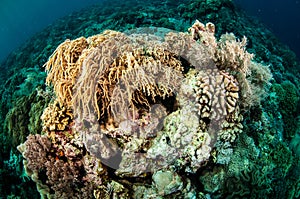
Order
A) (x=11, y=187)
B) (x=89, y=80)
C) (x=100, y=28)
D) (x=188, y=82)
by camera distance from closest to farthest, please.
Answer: (x=89, y=80)
(x=188, y=82)
(x=11, y=187)
(x=100, y=28)

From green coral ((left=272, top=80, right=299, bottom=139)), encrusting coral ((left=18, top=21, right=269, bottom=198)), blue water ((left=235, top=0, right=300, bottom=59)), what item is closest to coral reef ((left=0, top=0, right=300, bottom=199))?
encrusting coral ((left=18, top=21, right=269, bottom=198))

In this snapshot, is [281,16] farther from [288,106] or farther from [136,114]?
[136,114]

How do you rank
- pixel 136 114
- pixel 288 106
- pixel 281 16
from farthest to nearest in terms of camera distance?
pixel 281 16 → pixel 288 106 → pixel 136 114

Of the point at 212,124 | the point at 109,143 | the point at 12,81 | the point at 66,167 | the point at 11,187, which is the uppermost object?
the point at 212,124

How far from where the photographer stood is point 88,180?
4477mm

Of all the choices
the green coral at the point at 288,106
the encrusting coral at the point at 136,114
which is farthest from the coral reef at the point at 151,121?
the green coral at the point at 288,106

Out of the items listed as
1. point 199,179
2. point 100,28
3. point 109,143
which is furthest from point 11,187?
point 100,28

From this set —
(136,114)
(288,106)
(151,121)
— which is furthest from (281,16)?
(136,114)

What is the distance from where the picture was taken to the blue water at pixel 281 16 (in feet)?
102

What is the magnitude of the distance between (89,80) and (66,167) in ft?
5.32

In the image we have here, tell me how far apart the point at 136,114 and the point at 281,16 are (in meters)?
51.5

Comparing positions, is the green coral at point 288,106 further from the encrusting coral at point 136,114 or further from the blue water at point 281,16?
the blue water at point 281,16

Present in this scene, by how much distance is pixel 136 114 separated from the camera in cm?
411

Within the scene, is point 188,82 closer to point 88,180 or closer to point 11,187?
point 88,180
